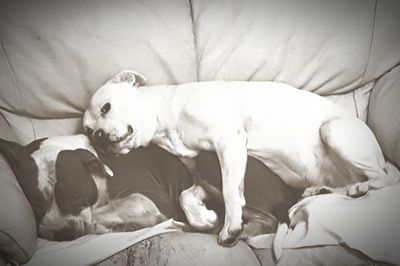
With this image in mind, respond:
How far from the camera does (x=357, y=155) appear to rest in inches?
54.7

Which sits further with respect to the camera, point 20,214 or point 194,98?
point 194,98

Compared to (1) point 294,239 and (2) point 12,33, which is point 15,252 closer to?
(2) point 12,33

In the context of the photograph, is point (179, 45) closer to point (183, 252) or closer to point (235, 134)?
point (235, 134)

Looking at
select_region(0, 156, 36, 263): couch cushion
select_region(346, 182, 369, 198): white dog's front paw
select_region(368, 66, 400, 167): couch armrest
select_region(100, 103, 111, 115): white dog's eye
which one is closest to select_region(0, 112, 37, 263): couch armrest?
select_region(0, 156, 36, 263): couch cushion

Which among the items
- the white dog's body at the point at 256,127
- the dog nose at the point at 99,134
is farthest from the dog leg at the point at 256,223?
the dog nose at the point at 99,134

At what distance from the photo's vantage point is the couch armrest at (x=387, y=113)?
4.67ft

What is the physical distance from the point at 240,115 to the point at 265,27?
Result: 248 millimetres

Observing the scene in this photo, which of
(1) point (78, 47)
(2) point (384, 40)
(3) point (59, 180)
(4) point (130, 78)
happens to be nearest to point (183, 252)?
(3) point (59, 180)

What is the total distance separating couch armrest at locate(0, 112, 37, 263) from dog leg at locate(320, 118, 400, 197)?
0.75m

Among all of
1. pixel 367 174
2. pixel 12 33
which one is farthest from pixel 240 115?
pixel 12 33

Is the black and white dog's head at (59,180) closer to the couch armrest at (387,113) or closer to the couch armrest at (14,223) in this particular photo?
the couch armrest at (14,223)

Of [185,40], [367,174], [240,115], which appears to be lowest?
[367,174]

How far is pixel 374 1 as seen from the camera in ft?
4.81

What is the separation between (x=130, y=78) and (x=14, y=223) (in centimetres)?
45
